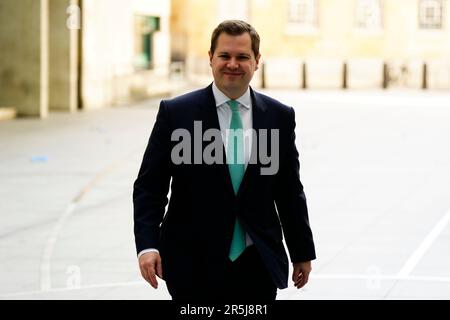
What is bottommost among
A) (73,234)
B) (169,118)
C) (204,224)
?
(73,234)

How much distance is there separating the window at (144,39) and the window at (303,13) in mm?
11730

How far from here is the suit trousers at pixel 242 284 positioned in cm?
468

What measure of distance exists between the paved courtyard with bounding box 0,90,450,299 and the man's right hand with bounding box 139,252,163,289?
389cm

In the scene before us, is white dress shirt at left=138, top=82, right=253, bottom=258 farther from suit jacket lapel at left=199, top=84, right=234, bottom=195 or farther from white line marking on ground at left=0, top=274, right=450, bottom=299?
Answer: white line marking on ground at left=0, top=274, right=450, bottom=299

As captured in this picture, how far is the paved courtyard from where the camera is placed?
9.14 meters

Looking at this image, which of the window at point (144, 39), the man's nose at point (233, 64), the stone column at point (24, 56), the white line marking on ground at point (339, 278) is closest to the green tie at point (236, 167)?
the man's nose at point (233, 64)

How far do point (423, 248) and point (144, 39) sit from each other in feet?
76.8

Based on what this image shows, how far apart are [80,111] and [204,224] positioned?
2398cm

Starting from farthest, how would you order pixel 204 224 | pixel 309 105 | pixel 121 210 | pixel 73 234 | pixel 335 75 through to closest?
pixel 335 75 → pixel 309 105 → pixel 121 210 → pixel 73 234 → pixel 204 224

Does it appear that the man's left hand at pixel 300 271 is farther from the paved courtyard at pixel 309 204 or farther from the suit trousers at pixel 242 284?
the paved courtyard at pixel 309 204

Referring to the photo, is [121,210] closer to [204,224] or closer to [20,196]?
[20,196]

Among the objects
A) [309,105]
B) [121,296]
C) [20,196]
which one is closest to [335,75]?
[309,105]
